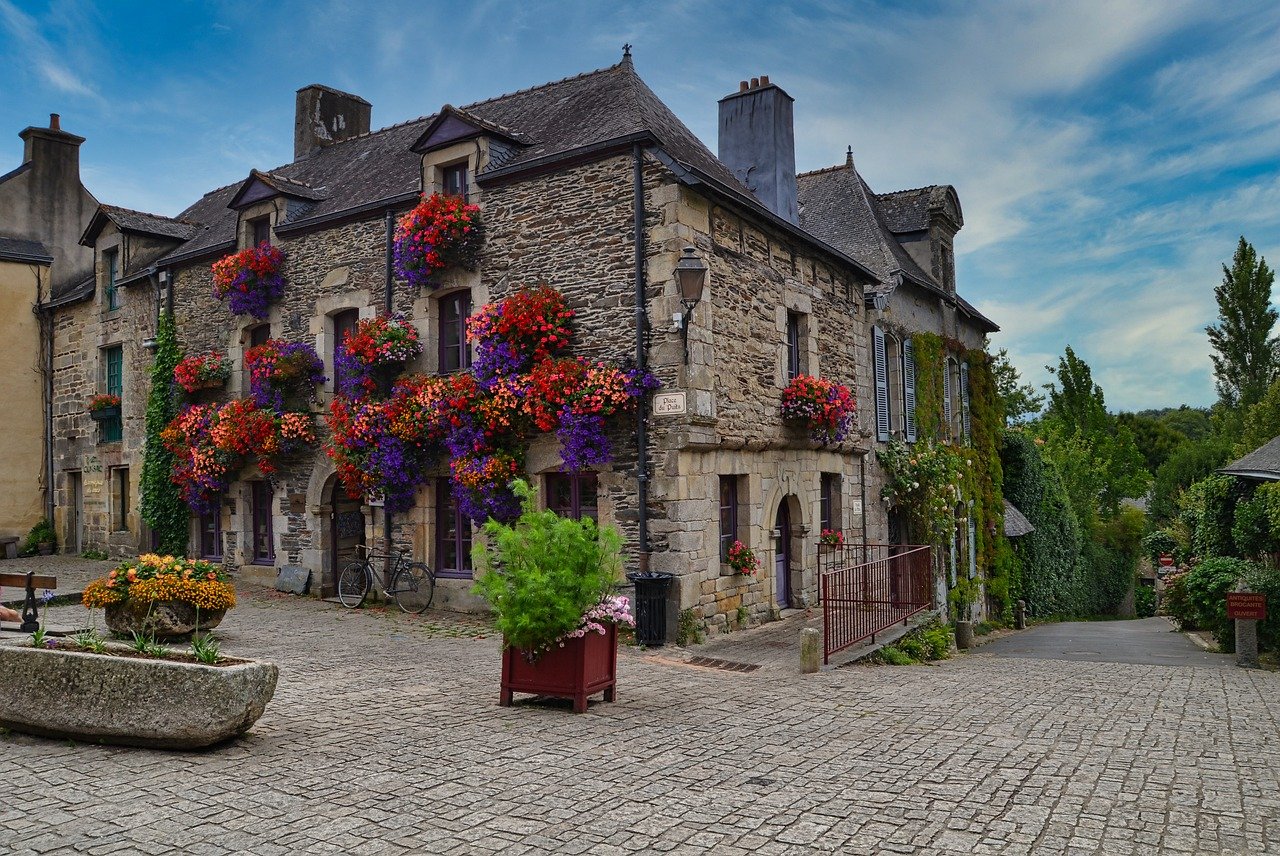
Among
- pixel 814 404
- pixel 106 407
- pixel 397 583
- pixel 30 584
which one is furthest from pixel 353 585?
pixel 106 407

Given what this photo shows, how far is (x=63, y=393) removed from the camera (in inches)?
805

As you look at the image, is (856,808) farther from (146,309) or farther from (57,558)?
(57,558)

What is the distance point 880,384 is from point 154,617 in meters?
12.1

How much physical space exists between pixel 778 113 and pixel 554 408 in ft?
23.1

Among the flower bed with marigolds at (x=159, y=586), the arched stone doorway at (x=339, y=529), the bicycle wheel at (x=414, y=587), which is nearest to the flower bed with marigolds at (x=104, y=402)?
the arched stone doorway at (x=339, y=529)

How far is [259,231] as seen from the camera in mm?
15695

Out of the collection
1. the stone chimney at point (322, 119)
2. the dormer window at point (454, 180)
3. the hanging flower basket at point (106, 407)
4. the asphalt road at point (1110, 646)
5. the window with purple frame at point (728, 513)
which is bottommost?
the asphalt road at point (1110, 646)

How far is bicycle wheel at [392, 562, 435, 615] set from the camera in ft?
42.0

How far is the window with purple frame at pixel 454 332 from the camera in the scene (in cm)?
1305

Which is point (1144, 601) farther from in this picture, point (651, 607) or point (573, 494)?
point (651, 607)

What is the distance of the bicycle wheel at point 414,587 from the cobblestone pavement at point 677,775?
430cm

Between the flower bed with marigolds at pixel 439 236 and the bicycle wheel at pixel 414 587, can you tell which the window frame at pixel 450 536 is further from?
the flower bed with marigolds at pixel 439 236

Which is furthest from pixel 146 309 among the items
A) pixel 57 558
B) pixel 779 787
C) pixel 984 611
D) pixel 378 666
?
pixel 984 611

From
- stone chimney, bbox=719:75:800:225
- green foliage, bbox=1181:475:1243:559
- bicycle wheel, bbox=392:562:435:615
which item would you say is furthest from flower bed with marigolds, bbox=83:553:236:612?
green foliage, bbox=1181:475:1243:559
